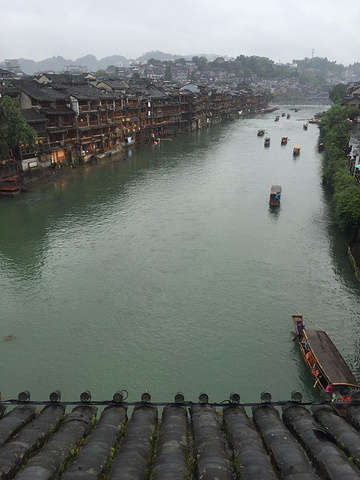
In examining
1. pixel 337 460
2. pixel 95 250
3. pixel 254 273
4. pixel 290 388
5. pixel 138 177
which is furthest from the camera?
pixel 138 177

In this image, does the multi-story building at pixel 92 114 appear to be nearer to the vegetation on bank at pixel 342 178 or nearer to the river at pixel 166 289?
the river at pixel 166 289

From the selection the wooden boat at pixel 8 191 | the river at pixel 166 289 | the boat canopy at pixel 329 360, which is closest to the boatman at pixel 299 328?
the boat canopy at pixel 329 360

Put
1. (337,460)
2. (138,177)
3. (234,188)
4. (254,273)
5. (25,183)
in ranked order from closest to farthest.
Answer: (337,460)
(254,273)
(25,183)
(234,188)
(138,177)

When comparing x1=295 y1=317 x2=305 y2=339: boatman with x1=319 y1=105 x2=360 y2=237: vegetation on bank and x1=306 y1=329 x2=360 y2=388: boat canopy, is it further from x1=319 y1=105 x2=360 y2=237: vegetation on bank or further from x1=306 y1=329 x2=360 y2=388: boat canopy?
x1=319 y1=105 x2=360 y2=237: vegetation on bank

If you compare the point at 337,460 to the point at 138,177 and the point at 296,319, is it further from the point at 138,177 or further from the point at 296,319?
the point at 138,177

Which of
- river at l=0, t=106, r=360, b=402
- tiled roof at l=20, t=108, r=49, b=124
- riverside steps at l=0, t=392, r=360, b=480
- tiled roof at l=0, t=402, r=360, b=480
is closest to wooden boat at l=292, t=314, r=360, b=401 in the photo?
river at l=0, t=106, r=360, b=402

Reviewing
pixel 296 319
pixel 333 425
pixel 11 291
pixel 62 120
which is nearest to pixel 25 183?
pixel 62 120
